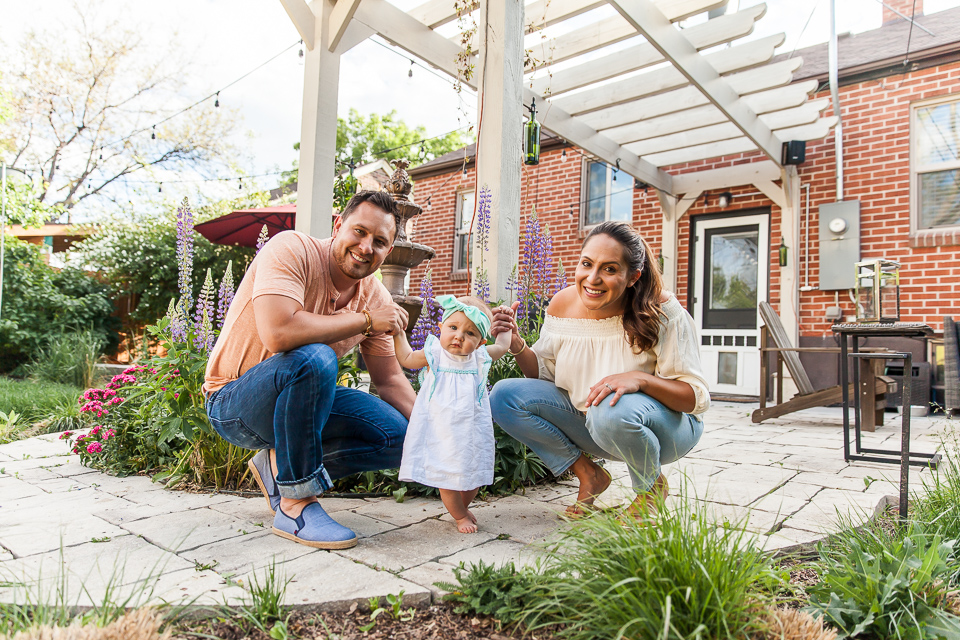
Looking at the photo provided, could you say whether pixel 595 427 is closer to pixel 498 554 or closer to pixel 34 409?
pixel 498 554

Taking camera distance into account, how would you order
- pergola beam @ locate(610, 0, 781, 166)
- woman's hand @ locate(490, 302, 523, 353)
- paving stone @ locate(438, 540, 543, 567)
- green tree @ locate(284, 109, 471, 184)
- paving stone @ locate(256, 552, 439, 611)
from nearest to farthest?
1. paving stone @ locate(256, 552, 439, 611)
2. paving stone @ locate(438, 540, 543, 567)
3. woman's hand @ locate(490, 302, 523, 353)
4. pergola beam @ locate(610, 0, 781, 166)
5. green tree @ locate(284, 109, 471, 184)

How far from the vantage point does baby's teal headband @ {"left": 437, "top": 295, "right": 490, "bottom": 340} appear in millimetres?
1994

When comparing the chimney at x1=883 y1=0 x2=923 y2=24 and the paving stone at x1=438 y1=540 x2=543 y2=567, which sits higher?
the chimney at x1=883 y1=0 x2=923 y2=24

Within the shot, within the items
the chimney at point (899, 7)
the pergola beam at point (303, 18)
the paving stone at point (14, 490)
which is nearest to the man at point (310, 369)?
the paving stone at point (14, 490)

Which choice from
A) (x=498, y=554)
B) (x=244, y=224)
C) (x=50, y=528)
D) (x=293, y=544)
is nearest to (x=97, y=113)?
(x=244, y=224)

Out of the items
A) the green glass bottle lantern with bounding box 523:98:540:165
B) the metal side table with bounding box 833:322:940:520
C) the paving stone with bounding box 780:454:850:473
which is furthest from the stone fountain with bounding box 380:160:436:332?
the metal side table with bounding box 833:322:940:520

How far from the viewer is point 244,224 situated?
27.0 feet

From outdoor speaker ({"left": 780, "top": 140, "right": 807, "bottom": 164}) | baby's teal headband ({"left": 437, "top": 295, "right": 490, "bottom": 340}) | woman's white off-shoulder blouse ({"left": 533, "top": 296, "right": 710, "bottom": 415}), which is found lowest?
woman's white off-shoulder blouse ({"left": 533, "top": 296, "right": 710, "bottom": 415})

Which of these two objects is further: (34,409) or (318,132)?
(34,409)

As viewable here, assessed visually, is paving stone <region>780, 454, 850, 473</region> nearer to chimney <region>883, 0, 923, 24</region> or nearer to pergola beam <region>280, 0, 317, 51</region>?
pergola beam <region>280, 0, 317, 51</region>

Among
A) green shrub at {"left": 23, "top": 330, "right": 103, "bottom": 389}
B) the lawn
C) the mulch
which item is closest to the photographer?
the mulch

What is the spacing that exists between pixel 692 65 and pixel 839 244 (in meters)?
3.02

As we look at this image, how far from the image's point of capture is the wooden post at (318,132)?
349 centimetres

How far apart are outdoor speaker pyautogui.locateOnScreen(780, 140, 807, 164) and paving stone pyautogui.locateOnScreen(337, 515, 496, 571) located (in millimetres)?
6037
